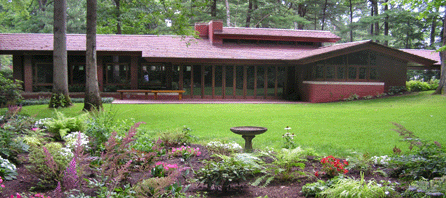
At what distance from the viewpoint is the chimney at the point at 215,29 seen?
24859 mm

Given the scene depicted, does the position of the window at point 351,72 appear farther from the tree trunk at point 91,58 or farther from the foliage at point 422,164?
the foliage at point 422,164

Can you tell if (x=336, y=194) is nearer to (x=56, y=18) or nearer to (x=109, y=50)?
(x=56, y=18)

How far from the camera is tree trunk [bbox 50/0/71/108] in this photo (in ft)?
50.5

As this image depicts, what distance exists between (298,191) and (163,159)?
8.19 ft

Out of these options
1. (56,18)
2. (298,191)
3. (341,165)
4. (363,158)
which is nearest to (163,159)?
(298,191)

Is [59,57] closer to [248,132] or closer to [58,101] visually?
[58,101]

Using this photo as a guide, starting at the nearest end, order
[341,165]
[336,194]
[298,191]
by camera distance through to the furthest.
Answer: [336,194]
[298,191]
[341,165]

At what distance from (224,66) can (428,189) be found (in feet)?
64.7

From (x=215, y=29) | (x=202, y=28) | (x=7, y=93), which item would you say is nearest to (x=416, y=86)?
(x=215, y=29)

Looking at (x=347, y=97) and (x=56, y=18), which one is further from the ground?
(x=56, y=18)

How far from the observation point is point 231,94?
77.5 ft

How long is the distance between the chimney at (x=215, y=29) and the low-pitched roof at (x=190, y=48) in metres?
0.46

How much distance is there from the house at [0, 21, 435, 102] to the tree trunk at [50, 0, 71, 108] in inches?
232

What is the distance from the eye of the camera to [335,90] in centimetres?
2170
